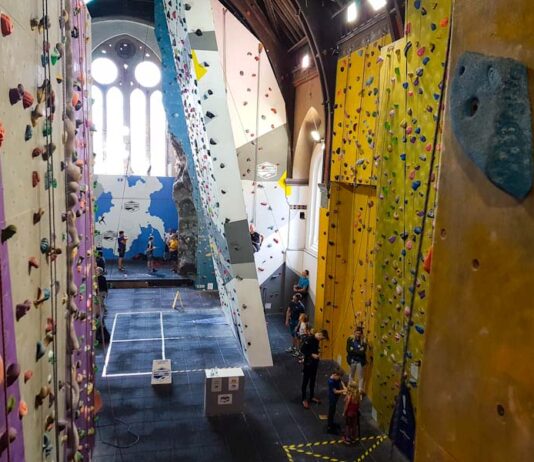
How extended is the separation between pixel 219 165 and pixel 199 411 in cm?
318

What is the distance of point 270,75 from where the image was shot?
933 cm

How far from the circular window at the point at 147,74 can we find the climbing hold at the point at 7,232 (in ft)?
47.5

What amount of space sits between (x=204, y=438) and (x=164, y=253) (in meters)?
9.13

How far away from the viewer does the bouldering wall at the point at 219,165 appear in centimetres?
595

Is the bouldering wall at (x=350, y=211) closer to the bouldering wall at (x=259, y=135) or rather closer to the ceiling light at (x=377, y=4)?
the ceiling light at (x=377, y=4)

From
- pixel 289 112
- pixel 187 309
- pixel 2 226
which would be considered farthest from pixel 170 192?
pixel 2 226

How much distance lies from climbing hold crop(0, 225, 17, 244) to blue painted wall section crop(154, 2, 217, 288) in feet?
33.6

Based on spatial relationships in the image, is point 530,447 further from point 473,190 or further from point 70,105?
point 70,105

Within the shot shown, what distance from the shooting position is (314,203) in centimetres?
943

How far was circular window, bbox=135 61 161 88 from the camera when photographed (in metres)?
14.9

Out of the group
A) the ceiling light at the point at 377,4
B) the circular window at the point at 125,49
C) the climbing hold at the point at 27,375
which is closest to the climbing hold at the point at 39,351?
the climbing hold at the point at 27,375

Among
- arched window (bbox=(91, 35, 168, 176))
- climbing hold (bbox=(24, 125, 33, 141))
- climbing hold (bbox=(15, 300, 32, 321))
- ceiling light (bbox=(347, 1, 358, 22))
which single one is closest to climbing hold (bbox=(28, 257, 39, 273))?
climbing hold (bbox=(15, 300, 32, 321))

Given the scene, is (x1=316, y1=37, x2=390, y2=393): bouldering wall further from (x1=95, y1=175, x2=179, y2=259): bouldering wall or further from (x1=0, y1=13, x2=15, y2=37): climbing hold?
(x1=95, y1=175, x2=179, y2=259): bouldering wall

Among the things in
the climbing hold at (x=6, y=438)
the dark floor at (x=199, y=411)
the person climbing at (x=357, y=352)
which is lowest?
the dark floor at (x=199, y=411)
